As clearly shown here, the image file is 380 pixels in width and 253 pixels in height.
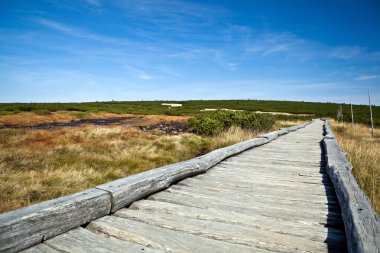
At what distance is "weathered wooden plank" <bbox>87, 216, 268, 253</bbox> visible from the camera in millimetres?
1981

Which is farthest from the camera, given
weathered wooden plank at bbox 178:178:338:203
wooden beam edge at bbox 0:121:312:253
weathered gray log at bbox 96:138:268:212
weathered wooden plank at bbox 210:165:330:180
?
weathered wooden plank at bbox 210:165:330:180

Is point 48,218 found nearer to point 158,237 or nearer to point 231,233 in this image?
point 158,237

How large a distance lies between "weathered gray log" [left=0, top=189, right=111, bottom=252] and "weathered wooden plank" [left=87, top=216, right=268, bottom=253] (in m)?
0.13

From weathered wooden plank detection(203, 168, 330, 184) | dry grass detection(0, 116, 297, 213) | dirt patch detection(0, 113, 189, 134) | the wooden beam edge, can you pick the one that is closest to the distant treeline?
dirt patch detection(0, 113, 189, 134)

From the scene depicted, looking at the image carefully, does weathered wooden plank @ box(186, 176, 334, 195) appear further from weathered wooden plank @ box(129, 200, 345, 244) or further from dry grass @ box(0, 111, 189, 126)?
dry grass @ box(0, 111, 189, 126)

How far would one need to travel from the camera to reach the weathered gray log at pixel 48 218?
1.77m

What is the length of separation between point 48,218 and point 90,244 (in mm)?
355

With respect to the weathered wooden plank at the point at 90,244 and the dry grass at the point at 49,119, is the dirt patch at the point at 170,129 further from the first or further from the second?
the weathered wooden plank at the point at 90,244

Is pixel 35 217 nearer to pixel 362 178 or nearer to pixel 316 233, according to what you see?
pixel 316 233

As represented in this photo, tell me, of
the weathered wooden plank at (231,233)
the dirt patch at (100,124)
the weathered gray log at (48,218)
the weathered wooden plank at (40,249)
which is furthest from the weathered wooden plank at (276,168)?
the dirt patch at (100,124)

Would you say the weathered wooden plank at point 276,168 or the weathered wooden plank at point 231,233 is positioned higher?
the weathered wooden plank at point 231,233

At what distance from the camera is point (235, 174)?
181 inches

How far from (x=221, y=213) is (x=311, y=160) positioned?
4.20 metres

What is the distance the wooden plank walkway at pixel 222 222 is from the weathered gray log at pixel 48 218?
0.07m
